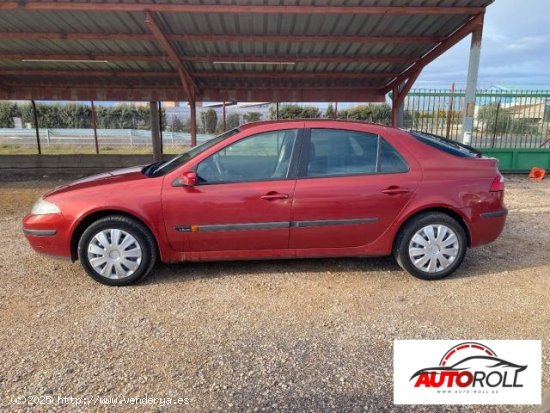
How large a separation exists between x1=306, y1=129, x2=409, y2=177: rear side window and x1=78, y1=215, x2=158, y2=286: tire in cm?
174

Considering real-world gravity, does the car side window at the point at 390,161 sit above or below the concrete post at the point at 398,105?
below

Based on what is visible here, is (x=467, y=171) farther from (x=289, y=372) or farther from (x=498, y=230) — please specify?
(x=289, y=372)

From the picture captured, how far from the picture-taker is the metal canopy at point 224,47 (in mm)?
6734

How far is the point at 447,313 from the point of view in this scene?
3.31m

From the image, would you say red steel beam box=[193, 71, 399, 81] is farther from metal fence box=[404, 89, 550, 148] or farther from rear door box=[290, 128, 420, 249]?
rear door box=[290, 128, 420, 249]

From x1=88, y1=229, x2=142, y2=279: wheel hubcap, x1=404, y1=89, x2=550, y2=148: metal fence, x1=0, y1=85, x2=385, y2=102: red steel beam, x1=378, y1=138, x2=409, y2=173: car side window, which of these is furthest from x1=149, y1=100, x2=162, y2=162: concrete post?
x1=378, y1=138, x2=409, y2=173: car side window

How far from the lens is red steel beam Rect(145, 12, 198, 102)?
7035mm

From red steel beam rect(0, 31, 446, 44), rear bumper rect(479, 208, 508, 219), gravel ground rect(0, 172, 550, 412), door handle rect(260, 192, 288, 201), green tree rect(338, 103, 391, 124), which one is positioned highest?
red steel beam rect(0, 31, 446, 44)

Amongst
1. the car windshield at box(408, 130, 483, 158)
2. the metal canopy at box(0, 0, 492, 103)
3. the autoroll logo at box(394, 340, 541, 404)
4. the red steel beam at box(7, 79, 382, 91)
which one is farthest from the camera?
the red steel beam at box(7, 79, 382, 91)

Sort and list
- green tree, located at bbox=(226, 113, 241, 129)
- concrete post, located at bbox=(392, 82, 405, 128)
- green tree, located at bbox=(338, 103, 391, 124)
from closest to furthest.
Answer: concrete post, located at bbox=(392, 82, 405, 128)
green tree, located at bbox=(338, 103, 391, 124)
green tree, located at bbox=(226, 113, 241, 129)

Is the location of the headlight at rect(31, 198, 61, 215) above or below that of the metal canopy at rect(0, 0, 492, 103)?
below

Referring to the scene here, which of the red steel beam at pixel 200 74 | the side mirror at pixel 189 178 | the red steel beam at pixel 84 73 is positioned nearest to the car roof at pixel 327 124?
the side mirror at pixel 189 178

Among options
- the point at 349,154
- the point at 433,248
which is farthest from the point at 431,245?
the point at 349,154

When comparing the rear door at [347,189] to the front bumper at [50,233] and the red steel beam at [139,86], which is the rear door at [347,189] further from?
the red steel beam at [139,86]
